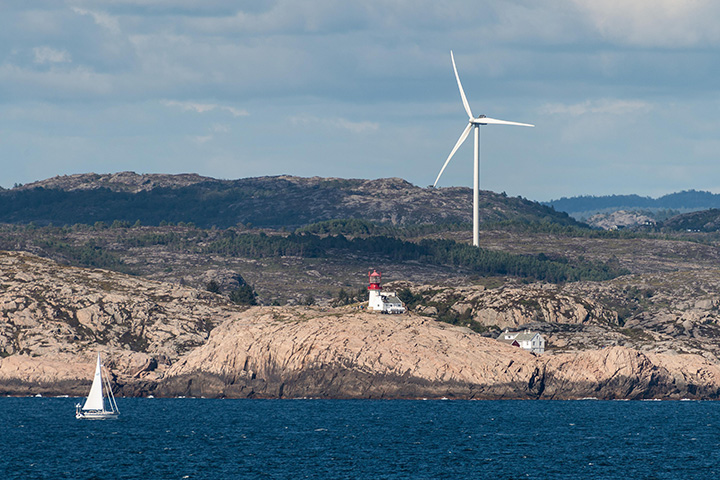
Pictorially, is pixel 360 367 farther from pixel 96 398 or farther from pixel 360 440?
pixel 360 440

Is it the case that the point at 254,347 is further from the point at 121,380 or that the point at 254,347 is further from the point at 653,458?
the point at 653,458

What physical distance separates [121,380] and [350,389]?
42.6 m

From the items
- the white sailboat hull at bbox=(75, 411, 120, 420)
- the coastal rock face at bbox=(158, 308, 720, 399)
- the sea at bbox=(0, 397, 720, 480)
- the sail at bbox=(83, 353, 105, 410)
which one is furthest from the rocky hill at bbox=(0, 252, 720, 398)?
the sail at bbox=(83, 353, 105, 410)

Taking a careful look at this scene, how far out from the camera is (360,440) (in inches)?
5251

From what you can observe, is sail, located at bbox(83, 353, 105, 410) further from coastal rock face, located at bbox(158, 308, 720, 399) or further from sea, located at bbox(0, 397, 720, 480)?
coastal rock face, located at bbox(158, 308, 720, 399)

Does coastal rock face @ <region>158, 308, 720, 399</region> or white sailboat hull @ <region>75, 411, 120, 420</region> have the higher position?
coastal rock face @ <region>158, 308, 720, 399</region>

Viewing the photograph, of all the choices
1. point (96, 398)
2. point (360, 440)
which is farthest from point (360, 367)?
point (360, 440)

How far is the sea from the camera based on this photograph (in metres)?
110

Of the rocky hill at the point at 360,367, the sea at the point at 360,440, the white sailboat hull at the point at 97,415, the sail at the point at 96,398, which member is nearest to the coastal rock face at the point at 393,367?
the rocky hill at the point at 360,367

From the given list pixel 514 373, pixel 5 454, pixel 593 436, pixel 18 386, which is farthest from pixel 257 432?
pixel 18 386

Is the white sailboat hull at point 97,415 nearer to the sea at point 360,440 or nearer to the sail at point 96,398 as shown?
the sail at point 96,398

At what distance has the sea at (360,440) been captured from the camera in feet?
359

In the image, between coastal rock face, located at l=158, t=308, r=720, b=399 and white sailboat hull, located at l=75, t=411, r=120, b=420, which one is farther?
coastal rock face, located at l=158, t=308, r=720, b=399

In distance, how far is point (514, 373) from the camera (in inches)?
7185
